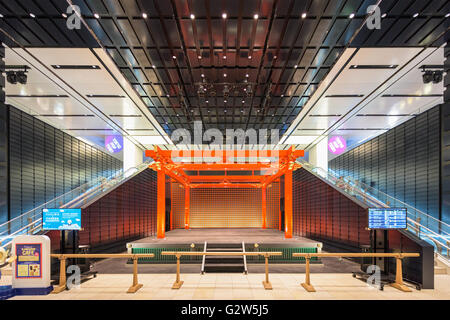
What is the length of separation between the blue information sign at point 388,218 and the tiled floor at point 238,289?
4.56 feet

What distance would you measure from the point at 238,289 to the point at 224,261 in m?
2.85

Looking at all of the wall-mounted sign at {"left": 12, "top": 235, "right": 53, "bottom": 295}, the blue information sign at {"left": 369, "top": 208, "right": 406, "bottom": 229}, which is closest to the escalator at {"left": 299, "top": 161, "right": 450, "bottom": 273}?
the blue information sign at {"left": 369, "top": 208, "right": 406, "bottom": 229}

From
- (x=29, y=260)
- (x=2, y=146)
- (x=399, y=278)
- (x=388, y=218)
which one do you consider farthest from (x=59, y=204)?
(x=399, y=278)

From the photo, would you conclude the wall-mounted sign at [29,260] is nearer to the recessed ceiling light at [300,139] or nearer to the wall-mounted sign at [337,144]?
the recessed ceiling light at [300,139]

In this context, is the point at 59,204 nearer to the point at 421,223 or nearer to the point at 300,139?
the point at 421,223

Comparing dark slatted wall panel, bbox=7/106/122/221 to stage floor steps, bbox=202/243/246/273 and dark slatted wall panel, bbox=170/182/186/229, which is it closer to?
dark slatted wall panel, bbox=170/182/186/229

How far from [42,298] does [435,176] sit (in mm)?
14113

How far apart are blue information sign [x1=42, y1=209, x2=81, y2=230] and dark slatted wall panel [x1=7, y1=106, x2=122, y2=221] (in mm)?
6271

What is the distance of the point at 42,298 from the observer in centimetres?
597

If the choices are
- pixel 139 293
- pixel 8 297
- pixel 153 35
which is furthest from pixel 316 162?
pixel 8 297

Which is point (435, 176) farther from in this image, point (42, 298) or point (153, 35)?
point (42, 298)

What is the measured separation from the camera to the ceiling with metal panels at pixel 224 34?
6.98 metres

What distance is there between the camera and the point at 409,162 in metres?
14.3

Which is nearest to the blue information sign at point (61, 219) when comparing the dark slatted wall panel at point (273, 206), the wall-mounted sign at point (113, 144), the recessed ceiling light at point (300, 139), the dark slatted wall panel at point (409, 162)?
the dark slatted wall panel at point (409, 162)
